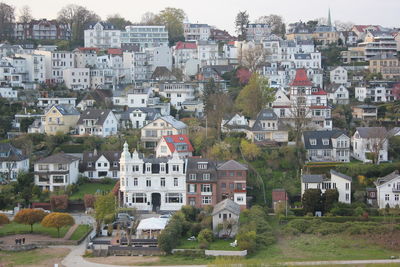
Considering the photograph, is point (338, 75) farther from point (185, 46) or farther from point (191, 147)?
point (191, 147)

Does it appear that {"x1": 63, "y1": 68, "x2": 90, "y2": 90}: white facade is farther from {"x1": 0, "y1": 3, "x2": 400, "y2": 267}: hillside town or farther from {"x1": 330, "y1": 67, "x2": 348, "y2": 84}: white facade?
{"x1": 330, "y1": 67, "x2": 348, "y2": 84}: white facade

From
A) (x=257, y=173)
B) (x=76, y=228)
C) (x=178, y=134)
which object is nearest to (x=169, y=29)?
(x=178, y=134)

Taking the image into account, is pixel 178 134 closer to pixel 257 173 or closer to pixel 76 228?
pixel 257 173

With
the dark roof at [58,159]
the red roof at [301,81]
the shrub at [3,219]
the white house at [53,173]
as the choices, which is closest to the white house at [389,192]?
the red roof at [301,81]

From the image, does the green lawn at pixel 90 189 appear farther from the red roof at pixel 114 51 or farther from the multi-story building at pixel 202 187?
the red roof at pixel 114 51

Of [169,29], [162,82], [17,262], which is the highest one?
[169,29]

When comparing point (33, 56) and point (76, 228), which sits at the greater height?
point (33, 56)
